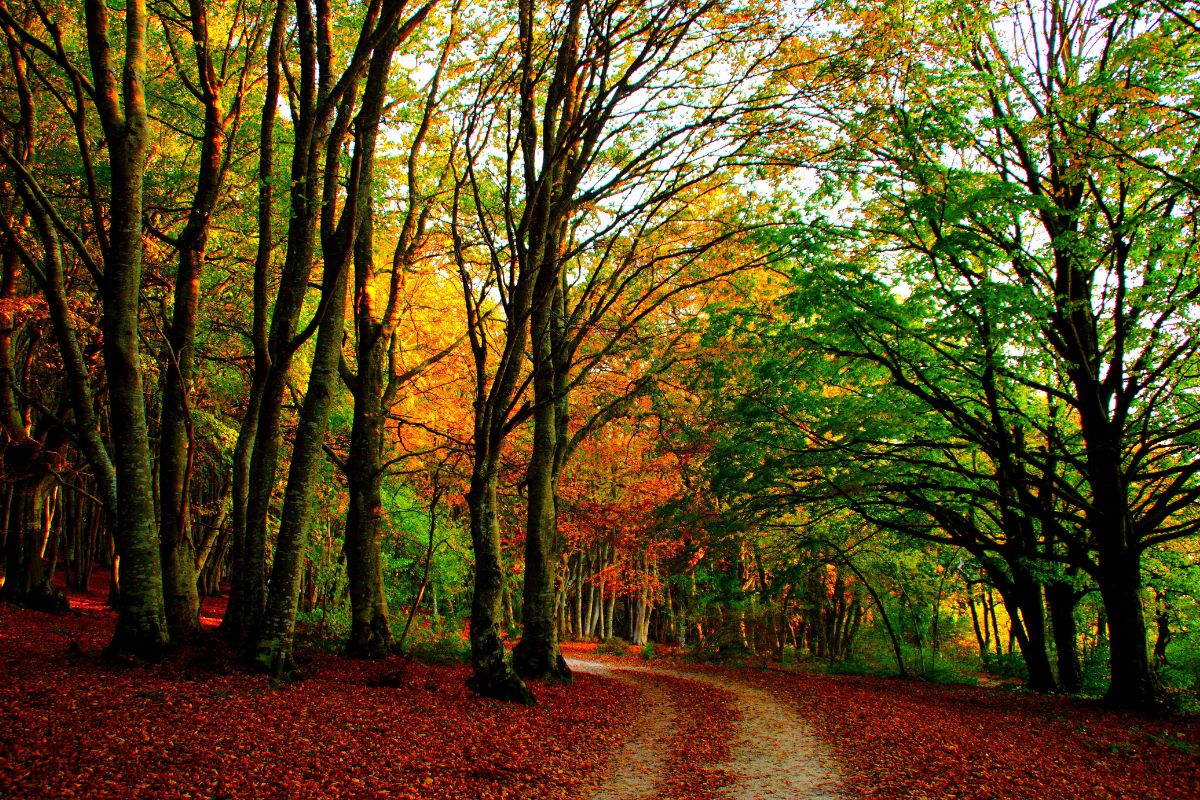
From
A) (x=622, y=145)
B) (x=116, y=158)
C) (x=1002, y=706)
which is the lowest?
(x=1002, y=706)

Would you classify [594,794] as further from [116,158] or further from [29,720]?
[116,158]

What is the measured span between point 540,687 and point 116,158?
872 cm

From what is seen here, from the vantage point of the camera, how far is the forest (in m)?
8.20

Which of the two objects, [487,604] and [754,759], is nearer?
[754,759]

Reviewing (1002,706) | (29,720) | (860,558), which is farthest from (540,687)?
(860,558)

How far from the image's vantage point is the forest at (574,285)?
8203 mm

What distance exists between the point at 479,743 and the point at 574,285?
11.5 meters

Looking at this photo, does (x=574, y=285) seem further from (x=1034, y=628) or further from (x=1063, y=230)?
(x=1034, y=628)

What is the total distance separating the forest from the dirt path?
70.3 inches

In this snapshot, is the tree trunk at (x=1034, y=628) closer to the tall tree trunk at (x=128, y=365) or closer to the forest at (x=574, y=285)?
the forest at (x=574, y=285)

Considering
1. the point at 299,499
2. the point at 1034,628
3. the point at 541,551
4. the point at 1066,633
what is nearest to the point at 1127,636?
the point at 1066,633

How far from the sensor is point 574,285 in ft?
53.6

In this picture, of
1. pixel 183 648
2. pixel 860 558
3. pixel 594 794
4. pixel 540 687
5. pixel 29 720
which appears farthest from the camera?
pixel 860 558

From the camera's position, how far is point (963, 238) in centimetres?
959
